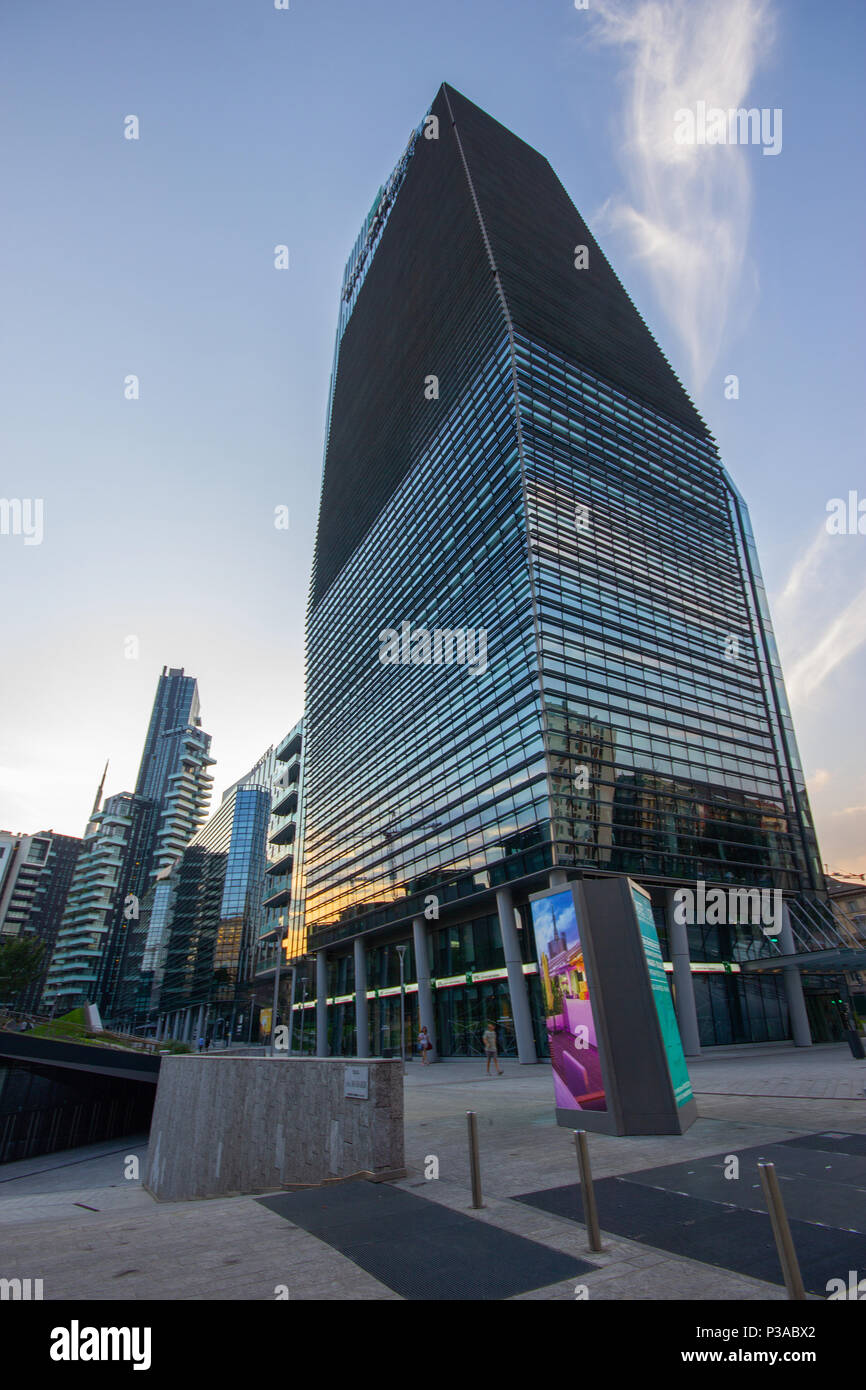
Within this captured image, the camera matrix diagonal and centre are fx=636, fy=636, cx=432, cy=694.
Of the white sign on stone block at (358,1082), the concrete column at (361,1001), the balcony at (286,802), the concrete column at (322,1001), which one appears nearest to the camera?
the white sign on stone block at (358,1082)

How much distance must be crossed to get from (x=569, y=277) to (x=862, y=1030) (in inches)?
2467

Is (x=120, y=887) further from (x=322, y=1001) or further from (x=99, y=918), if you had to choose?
(x=322, y=1001)

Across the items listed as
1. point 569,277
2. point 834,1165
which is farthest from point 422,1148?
point 569,277

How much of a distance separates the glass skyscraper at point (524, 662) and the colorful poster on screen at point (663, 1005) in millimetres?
18122

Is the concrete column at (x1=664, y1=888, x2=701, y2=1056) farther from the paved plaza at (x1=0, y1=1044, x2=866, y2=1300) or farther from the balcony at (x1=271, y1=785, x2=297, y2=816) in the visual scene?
the balcony at (x1=271, y1=785, x2=297, y2=816)

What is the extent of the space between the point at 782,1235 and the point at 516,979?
30580 mm

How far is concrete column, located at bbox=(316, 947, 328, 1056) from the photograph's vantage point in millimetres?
55656

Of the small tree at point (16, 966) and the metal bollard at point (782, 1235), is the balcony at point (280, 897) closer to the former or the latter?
the small tree at point (16, 966)

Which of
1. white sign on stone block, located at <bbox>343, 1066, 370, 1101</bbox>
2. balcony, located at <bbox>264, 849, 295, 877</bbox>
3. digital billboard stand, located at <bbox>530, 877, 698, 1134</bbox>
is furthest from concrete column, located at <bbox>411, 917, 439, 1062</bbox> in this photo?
balcony, located at <bbox>264, 849, 295, 877</bbox>

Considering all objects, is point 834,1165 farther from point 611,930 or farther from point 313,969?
point 313,969

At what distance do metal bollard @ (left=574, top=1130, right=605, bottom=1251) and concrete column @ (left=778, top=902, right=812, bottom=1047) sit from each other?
3728 centimetres

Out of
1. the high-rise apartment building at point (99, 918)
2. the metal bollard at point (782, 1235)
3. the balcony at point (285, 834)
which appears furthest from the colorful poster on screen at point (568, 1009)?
the high-rise apartment building at point (99, 918)

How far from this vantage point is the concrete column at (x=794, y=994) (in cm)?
3669
